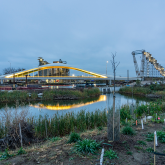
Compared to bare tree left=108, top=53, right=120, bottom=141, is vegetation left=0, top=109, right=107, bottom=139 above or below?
below

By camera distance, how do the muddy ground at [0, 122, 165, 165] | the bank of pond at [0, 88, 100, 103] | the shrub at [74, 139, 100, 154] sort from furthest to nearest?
the bank of pond at [0, 88, 100, 103] → the shrub at [74, 139, 100, 154] → the muddy ground at [0, 122, 165, 165]

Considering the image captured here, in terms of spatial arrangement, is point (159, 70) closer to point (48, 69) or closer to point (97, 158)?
point (48, 69)

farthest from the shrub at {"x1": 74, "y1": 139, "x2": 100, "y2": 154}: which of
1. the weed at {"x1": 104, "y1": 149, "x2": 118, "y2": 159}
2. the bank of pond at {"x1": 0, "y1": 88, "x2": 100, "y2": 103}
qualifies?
the bank of pond at {"x1": 0, "y1": 88, "x2": 100, "y2": 103}

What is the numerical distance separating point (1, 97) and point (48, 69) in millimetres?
43129

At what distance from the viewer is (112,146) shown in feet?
11.3

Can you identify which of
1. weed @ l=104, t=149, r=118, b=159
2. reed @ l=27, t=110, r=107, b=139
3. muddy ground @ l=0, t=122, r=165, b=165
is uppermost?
weed @ l=104, t=149, r=118, b=159

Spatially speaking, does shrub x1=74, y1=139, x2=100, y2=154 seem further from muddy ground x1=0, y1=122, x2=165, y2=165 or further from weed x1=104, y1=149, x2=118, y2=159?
weed x1=104, y1=149, x2=118, y2=159

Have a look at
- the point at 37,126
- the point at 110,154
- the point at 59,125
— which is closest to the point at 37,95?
the point at 37,126

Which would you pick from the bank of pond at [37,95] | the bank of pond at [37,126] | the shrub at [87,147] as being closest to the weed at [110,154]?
the shrub at [87,147]

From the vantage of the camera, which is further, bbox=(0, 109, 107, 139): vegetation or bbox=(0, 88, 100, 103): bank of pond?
bbox=(0, 88, 100, 103): bank of pond

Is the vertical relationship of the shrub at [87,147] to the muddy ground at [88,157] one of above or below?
above

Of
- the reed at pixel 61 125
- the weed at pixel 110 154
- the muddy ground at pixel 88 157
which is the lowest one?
the reed at pixel 61 125

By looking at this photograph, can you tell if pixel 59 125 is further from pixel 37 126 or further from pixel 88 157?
pixel 88 157

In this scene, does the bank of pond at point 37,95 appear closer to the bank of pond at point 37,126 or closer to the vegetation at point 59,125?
the bank of pond at point 37,126
